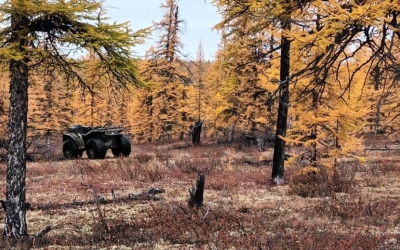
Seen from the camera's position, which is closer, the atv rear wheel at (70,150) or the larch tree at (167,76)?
the atv rear wheel at (70,150)

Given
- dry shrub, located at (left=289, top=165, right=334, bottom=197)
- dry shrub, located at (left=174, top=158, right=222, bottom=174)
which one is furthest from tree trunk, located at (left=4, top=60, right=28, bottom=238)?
dry shrub, located at (left=174, top=158, right=222, bottom=174)

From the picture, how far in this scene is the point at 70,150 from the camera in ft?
80.0

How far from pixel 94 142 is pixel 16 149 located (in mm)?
15759

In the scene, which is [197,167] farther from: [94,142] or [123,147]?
[94,142]

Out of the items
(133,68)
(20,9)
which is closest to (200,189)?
(133,68)

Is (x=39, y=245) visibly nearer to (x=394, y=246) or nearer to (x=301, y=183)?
(x=394, y=246)

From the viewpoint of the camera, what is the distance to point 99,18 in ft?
23.7

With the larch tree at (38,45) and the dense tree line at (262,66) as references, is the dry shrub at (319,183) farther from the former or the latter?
the larch tree at (38,45)

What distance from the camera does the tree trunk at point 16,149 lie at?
7539 millimetres

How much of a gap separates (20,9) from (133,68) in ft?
7.56

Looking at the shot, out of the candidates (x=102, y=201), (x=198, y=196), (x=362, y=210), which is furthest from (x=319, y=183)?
(x=102, y=201)

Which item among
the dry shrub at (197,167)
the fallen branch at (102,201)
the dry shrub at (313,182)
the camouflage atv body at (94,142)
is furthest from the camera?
the camouflage atv body at (94,142)

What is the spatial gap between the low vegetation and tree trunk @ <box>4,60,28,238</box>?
1.84ft

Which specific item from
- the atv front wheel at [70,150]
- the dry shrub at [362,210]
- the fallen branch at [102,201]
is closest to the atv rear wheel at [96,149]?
the atv front wheel at [70,150]
